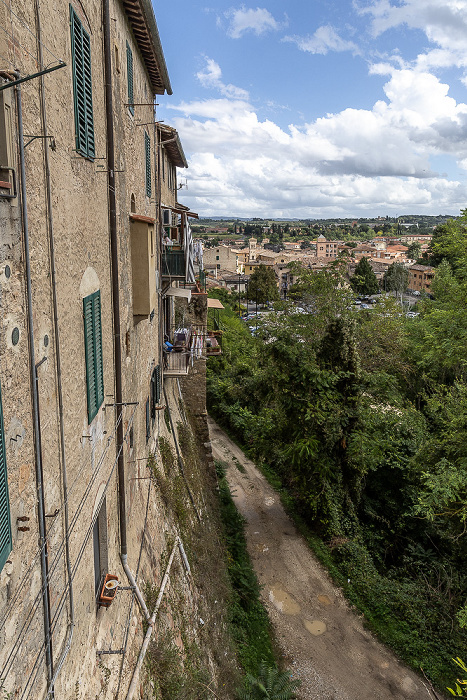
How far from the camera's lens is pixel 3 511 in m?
3.11

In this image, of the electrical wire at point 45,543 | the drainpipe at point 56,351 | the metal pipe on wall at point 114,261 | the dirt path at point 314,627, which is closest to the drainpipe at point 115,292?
the metal pipe on wall at point 114,261

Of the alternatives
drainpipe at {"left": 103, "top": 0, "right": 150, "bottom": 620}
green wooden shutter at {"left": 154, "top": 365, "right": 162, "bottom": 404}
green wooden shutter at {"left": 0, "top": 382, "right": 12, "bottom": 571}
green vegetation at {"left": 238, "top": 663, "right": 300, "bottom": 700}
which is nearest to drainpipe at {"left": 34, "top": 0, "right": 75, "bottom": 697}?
green wooden shutter at {"left": 0, "top": 382, "right": 12, "bottom": 571}

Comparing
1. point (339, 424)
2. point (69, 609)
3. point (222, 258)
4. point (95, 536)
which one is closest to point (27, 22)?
point (69, 609)

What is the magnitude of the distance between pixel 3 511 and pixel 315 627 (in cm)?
1368

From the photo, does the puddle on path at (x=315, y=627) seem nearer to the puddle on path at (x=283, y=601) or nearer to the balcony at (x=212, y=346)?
the puddle on path at (x=283, y=601)

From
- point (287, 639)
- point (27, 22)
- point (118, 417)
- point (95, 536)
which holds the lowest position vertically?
point (287, 639)

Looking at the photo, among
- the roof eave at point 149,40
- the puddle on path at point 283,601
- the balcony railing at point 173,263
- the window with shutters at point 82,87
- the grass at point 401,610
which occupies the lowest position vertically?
the puddle on path at point 283,601

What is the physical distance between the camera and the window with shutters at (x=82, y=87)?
16.5ft

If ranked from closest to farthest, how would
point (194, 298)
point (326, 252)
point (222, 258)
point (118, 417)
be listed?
point (118, 417) → point (194, 298) → point (222, 258) → point (326, 252)

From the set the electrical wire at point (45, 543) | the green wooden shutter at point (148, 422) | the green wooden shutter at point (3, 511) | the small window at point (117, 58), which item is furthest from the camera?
the green wooden shutter at point (148, 422)

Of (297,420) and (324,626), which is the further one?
(297,420)

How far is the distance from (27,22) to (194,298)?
16542 mm

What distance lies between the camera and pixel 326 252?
139 meters

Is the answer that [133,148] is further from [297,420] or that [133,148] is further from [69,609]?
[297,420]
